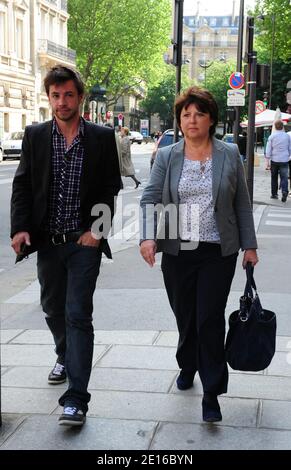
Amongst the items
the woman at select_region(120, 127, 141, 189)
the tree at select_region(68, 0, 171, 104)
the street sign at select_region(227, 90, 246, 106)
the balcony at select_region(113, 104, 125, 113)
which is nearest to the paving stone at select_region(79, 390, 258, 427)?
the street sign at select_region(227, 90, 246, 106)

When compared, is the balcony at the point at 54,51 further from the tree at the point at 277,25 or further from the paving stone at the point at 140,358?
the paving stone at the point at 140,358

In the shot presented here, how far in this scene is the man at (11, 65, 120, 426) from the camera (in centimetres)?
369

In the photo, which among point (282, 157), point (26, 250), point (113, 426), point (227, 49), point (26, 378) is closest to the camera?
point (113, 426)

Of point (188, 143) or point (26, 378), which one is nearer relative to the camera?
point (188, 143)

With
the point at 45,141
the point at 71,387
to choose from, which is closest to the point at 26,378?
the point at 71,387

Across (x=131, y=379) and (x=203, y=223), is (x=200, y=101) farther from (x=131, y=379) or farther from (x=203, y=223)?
(x=131, y=379)

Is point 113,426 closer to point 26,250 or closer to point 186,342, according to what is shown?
point 186,342

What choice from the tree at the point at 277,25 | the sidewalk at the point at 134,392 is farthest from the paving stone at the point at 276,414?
the tree at the point at 277,25

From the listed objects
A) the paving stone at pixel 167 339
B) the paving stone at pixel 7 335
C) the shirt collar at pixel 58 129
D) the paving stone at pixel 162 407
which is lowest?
the paving stone at pixel 7 335

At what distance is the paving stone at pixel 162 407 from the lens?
3.69 metres

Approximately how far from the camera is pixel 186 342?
4020 mm

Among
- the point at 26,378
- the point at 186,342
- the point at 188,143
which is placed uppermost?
the point at 188,143

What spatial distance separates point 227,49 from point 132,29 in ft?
312

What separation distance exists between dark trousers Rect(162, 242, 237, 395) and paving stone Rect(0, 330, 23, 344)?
196cm
